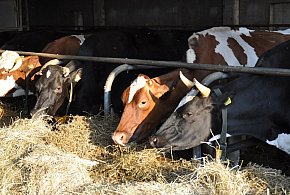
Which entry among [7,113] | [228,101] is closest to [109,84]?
[228,101]

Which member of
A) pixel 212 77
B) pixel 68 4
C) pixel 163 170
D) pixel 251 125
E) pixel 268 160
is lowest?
pixel 268 160

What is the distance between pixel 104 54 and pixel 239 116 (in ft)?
9.92

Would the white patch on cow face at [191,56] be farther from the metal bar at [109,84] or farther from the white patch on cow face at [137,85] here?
the white patch on cow face at [137,85]

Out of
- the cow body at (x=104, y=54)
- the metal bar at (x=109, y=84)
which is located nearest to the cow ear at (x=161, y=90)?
the metal bar at (x=109, y=84)

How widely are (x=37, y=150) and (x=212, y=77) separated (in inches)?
62.7

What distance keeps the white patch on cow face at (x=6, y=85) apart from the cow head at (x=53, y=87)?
46.9 inches

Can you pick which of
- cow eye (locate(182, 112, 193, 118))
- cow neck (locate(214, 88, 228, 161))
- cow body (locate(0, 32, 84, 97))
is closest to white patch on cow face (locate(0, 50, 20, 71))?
cow body (locate(0, 32, 84, 97))

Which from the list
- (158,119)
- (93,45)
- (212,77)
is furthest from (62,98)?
(212,77)

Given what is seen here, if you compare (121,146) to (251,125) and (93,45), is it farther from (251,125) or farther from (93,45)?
(93,45)

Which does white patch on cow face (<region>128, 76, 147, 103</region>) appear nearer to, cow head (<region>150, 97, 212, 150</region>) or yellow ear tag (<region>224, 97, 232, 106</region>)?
cow head (<region>150, 97, 212, 150</region>)

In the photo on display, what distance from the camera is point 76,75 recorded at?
5762mm

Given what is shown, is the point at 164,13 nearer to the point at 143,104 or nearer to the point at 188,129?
the point at 143,104

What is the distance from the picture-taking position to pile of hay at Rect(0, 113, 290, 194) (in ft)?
9.53

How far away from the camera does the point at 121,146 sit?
13.0ft
